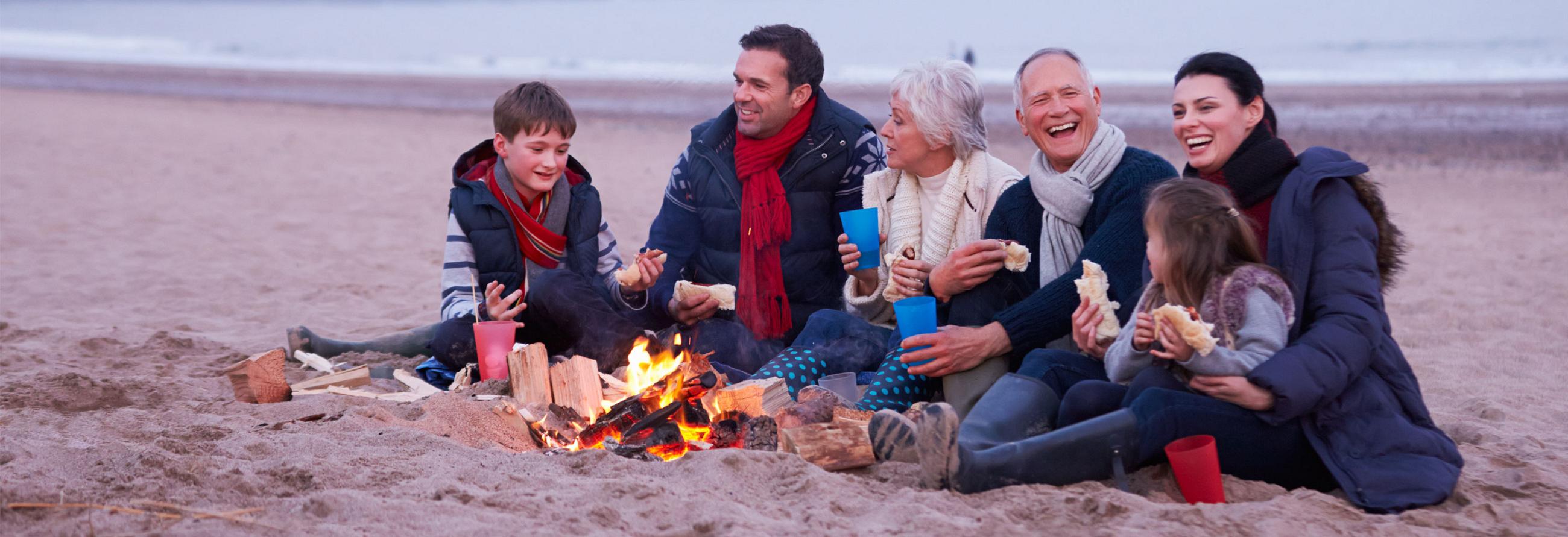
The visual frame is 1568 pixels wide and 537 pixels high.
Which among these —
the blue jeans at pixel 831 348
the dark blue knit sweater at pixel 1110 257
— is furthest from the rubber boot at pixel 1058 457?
the blue jeans at pixel 831 348

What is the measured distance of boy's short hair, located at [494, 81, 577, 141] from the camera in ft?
16.2

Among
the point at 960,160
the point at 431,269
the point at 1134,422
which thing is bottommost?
the point at 431,269

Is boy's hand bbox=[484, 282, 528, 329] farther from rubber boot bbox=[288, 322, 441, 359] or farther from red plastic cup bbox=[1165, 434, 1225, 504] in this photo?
red plastic cup bbox=[1165, 434, 1225, 504]

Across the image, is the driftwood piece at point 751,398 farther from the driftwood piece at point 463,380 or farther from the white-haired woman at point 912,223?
the driftwood piece at point 463,380

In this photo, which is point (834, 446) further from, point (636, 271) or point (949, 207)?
point (636, 271)

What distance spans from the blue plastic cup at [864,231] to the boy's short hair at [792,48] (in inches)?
30.9

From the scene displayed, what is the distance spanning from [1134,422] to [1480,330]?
3988mm

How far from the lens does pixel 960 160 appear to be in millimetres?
4645

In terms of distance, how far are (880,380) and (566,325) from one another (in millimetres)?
1403

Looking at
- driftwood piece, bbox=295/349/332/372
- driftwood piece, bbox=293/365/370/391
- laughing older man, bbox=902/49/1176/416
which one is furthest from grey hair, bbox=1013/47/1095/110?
driftwood piece, bbox=295/349/332/372

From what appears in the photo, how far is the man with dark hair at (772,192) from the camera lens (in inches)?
199

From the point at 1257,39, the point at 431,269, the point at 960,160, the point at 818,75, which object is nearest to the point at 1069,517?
the point at 960,160

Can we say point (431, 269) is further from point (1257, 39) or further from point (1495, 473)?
point (1257, 39)

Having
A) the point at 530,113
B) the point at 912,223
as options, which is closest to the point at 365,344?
the point at 530,113
